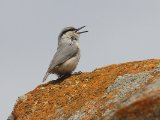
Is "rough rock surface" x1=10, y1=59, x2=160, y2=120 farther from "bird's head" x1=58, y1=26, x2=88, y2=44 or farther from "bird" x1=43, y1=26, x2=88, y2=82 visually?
"bird's head" x1=58, y1=26, x2=88, y2=44

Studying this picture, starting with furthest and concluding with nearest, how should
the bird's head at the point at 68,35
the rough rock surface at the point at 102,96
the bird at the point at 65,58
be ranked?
the bird's head at the point at 68,35
the bird at the point at 65,58
the rough rock surface at the point at 102,96

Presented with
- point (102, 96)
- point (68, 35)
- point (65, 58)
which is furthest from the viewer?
point (68, 35)

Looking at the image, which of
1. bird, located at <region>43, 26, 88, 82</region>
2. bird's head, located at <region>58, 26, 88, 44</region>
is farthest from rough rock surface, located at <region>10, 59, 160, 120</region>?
bird's head, located at <region>58, 26, 88, 44</region>

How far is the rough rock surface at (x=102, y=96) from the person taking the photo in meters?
7.19

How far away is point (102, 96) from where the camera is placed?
930 centimetres

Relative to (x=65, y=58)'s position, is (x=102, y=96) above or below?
above

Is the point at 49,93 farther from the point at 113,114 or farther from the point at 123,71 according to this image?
the point at 113,114

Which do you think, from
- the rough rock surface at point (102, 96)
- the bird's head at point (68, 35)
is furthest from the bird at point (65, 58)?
the rough rock surface at point (102, 96)

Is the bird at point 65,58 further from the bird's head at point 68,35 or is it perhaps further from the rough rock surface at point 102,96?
the rough rock surface at point 102,96

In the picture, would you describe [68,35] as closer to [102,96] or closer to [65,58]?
[65,58]

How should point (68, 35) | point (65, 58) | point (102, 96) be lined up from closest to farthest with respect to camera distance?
point (102, 96) < point (65, 58) < point (68, 35)

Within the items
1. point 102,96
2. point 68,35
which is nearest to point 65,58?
point 68,35

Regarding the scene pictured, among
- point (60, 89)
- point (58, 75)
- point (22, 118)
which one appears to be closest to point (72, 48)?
point (58, 75)

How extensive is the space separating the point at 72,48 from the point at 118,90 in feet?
19.9
